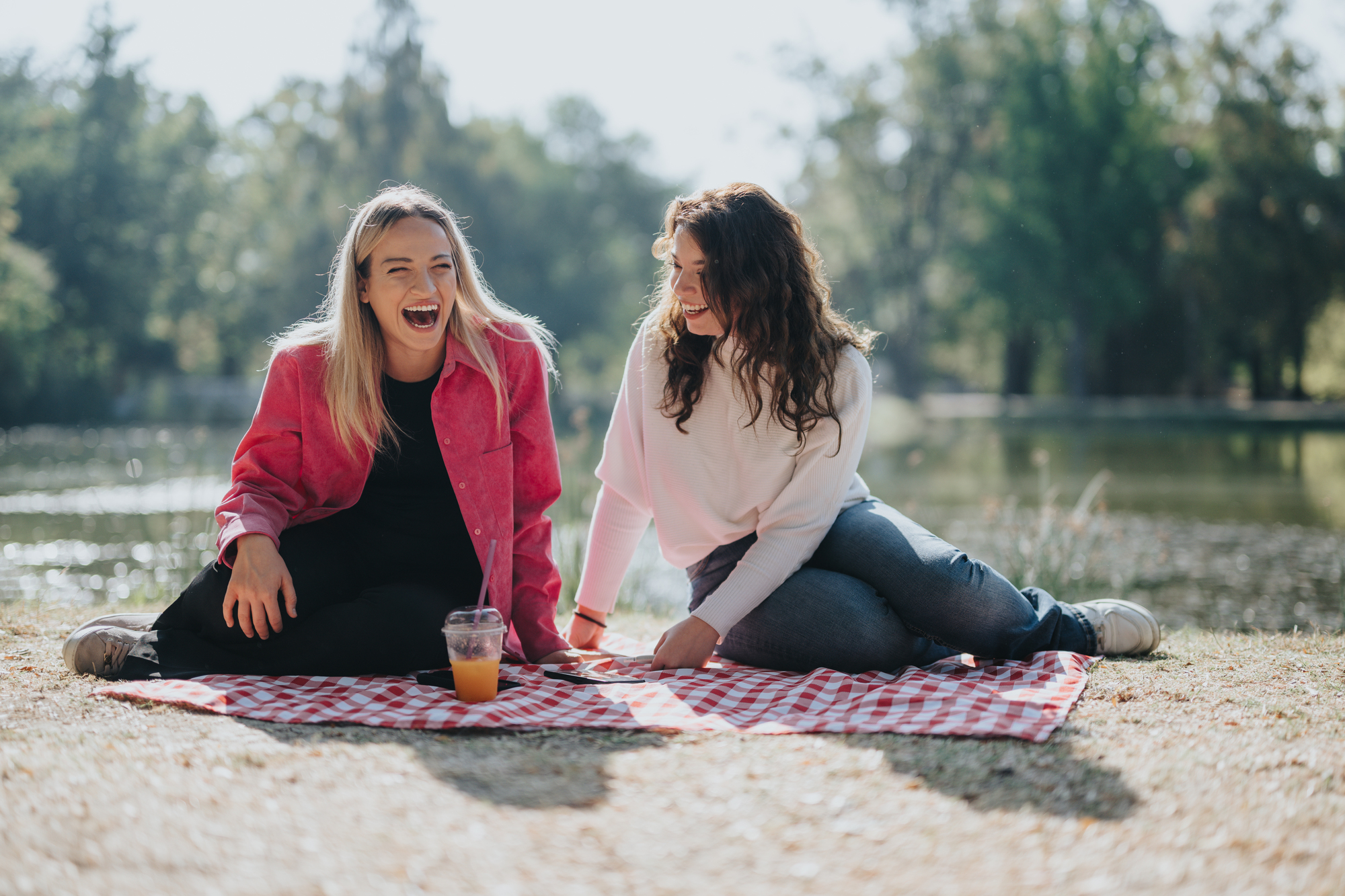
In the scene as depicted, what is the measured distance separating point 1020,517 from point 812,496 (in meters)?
4.42

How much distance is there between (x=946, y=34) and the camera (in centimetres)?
2419

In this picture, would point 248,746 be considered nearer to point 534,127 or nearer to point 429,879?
point 429,879

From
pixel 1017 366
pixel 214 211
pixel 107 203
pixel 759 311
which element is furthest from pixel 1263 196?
pixel 107 203

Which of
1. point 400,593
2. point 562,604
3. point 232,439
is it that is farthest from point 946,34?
point 400,593

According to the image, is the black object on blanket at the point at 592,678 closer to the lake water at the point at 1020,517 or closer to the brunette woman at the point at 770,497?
the brunette woman at the point at 770,497

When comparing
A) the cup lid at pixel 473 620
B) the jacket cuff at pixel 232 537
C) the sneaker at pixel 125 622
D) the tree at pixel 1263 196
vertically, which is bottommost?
the sneaker at pixel 125 622

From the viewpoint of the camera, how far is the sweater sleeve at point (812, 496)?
259 centimetres

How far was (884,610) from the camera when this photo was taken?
8.62 feet

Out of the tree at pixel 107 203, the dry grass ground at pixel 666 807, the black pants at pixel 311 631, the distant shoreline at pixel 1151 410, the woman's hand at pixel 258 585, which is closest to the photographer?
the dry grass ground at pixel 666 807

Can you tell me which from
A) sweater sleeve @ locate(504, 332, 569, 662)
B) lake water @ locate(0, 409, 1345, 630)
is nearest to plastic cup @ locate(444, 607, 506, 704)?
sweater sleeve @ locate(504, 332, 569, 662)

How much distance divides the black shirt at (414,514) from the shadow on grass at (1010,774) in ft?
3.69

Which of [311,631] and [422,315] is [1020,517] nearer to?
[422,315]

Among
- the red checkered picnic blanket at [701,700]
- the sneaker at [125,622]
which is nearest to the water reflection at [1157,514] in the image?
the red checkered picnic blanket at [701,700]

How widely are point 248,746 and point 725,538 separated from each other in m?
1.28
